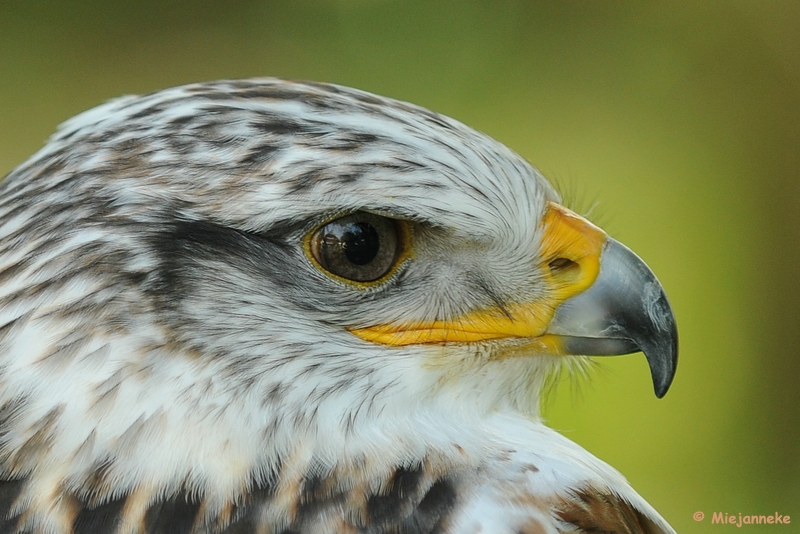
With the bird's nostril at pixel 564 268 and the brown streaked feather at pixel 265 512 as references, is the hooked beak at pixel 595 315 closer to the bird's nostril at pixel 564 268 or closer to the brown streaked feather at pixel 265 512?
the bird's nostril at pixel 564 268

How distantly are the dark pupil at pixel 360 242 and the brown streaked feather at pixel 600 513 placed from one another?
0.43m

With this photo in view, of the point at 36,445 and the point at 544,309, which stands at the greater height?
the point at 36,445

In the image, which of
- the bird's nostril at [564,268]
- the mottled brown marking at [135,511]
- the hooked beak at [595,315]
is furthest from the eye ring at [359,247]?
the mottled brown marking at [135,511]

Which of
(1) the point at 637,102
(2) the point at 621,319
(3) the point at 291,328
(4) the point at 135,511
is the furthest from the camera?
(1) the point at 637,102

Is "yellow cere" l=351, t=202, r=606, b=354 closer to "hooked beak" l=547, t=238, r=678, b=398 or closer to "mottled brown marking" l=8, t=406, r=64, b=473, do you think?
"hooked beak" l=547, t=238, r=678, b=398

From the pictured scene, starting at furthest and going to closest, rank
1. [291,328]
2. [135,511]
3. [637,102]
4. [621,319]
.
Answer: [637,102] < [621,319] < [291,328] < [135,511]

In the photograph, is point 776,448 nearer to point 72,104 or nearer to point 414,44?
point 414,44

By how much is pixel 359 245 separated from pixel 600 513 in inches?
19.7

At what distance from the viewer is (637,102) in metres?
4.71

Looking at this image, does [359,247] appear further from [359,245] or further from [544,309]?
[544,309]

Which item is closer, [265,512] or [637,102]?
[265,512]

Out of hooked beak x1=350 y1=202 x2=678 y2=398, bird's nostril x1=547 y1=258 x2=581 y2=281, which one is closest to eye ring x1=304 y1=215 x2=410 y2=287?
hooked beak x1=350 y1=202 x2=678 y2=398

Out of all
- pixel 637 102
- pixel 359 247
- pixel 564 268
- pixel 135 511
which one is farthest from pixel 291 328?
pixel 637 102

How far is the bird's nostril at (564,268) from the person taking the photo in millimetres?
1356
